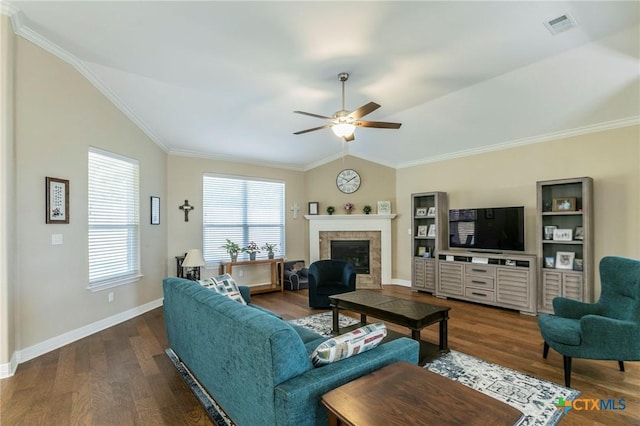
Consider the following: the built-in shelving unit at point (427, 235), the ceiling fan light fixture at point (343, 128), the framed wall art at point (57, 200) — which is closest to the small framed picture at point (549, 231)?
the built-in shelving unit at point (427, 235)

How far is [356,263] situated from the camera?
700 centimetres

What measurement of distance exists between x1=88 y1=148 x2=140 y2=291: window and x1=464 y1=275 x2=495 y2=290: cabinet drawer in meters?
5.30

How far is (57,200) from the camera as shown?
136 inches

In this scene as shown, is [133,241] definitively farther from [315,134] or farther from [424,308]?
[424,308]

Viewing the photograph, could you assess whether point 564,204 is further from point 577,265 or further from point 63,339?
point 63,339

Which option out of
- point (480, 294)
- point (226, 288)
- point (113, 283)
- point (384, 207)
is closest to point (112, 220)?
point (113, 283)

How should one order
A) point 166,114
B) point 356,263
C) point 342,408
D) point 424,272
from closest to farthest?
point 342,408
point 166,114
point 424,272
point 356,263

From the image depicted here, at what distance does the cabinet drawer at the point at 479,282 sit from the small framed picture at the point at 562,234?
108 centimetres

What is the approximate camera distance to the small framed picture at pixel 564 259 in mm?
4352

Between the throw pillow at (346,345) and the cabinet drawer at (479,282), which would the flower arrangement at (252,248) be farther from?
the throw pillow at (346,345)

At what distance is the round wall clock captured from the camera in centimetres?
706

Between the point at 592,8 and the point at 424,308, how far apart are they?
3.10 meters

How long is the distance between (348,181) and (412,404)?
6.01 meters

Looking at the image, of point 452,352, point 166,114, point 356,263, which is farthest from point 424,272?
point 166,114
